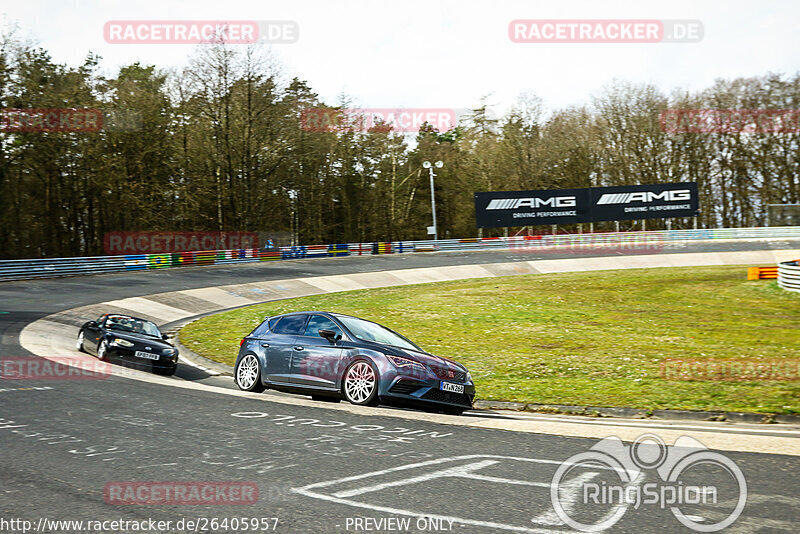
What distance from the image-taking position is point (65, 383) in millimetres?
12281

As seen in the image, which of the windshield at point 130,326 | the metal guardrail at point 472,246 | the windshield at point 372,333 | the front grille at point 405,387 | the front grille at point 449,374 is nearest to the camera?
the front grille at point 405,387

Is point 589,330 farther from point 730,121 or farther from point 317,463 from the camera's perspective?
point 730,121

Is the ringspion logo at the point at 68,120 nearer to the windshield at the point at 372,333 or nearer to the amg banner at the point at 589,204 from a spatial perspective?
the amg banner at the point at 589,204

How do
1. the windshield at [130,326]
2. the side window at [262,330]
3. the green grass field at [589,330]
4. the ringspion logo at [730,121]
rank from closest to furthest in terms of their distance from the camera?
the side window at [262,330]
the green grass field at [589,330]
the windshield at [130,326]
the ringspion logo at [730,121]

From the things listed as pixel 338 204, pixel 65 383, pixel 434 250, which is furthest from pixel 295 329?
pixel 338 204

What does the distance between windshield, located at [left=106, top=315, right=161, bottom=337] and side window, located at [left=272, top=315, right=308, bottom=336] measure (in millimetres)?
6761

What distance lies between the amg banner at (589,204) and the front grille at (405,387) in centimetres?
4824

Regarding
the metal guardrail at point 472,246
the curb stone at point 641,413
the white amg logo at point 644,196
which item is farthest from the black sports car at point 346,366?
the white amg logo at point 644,196

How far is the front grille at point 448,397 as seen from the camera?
10.8 m

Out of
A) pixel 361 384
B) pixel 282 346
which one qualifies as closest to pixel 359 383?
pixel 361 384

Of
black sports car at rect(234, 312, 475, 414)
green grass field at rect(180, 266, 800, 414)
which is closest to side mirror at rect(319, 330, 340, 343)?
black sports car at rect(234, 312, 475, 414)

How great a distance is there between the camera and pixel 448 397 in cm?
1102

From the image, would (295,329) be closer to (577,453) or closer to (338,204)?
(577,453)

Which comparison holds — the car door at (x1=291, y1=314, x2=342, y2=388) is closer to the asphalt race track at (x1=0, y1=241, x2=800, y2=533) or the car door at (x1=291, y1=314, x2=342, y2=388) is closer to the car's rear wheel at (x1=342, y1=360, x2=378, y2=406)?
the car's rear wheel at (x1=342, y1=360, x2=378, y2=406)
